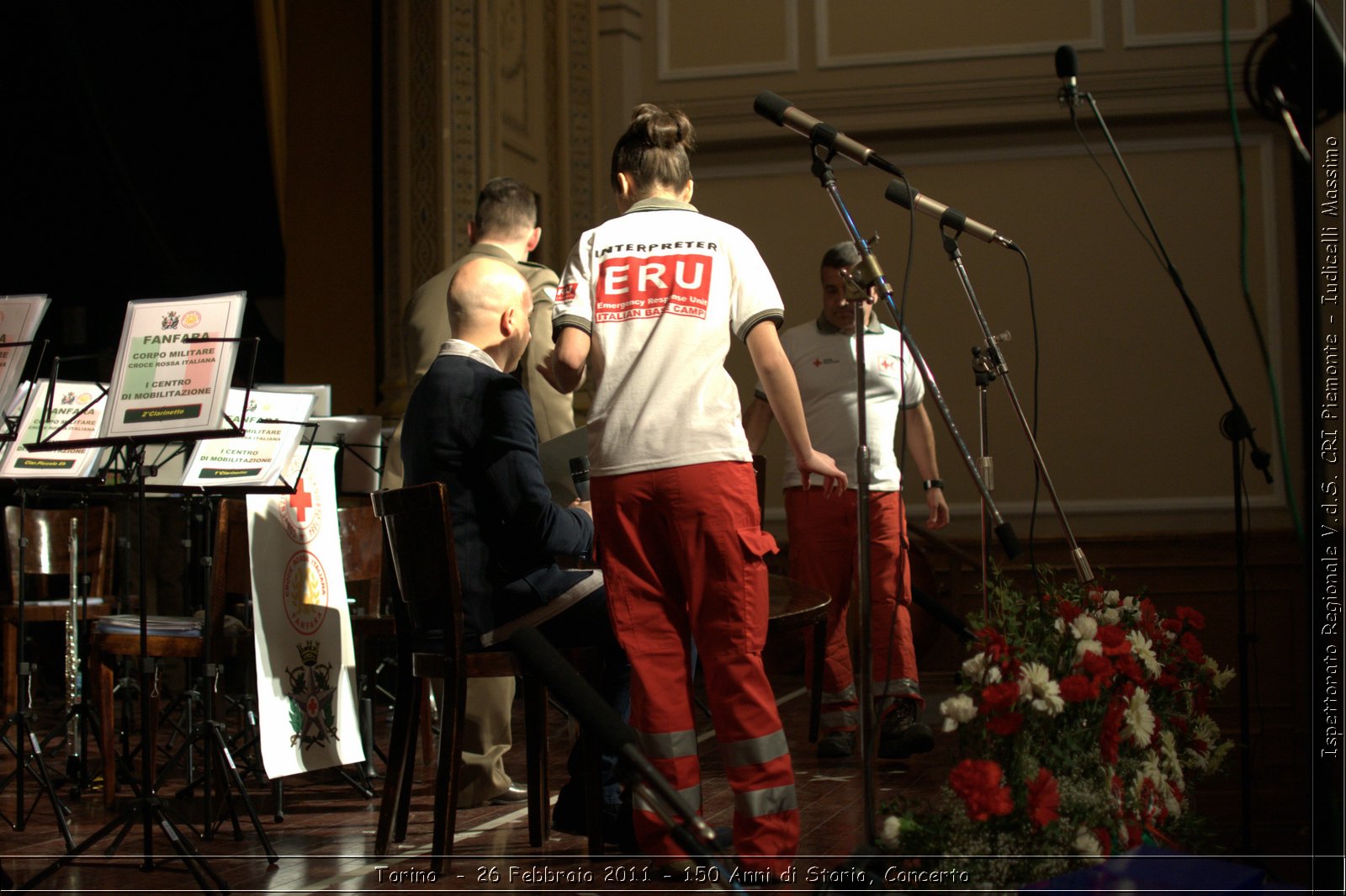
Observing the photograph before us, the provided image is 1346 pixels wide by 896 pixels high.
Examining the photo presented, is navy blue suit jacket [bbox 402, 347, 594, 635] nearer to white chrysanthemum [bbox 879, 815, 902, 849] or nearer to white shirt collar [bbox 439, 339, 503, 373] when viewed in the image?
white shirt collar [bbox 439, 339, 503, 373]

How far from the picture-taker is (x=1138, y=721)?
2.44 metres

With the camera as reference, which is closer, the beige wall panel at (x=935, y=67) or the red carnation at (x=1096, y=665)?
the red carnation at (x=1096, y=665)

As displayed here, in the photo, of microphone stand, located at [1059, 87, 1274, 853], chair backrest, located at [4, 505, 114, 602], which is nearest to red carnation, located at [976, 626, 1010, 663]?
microphone stand, located at [1059, 87, 1274, 853]

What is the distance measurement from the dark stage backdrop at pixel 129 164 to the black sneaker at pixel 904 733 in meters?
4.06

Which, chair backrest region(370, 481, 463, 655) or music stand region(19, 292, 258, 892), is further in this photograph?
chair backrest region(370, 481, 463, 655)

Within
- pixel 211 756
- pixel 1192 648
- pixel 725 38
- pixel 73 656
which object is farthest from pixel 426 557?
pixel 725 38

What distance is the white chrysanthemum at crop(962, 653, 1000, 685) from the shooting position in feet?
7.79

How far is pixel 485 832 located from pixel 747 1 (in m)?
5.75

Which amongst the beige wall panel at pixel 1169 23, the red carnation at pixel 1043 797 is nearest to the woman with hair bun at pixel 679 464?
the red carnation at pixel 1043 797

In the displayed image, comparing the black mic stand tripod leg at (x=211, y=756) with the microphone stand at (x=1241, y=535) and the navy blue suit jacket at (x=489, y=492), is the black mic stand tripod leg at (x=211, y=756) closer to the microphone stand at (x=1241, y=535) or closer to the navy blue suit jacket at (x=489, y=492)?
the navy blue suit jacket at (x=489, y=492)

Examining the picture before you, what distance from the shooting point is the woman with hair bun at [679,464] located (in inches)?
98.1

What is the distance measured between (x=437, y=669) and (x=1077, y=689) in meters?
1.42

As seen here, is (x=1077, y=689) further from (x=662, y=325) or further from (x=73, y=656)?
(x=73, y=656)

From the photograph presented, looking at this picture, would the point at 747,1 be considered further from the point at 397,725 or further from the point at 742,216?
the point at 397,725
